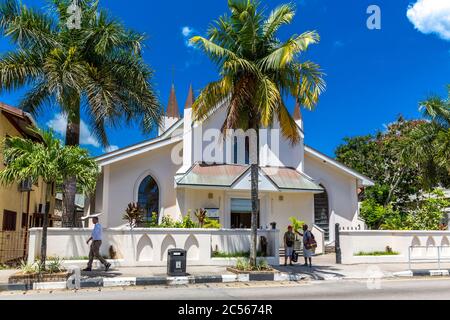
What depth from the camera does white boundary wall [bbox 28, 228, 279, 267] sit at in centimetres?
1542

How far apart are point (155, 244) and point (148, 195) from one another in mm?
6951

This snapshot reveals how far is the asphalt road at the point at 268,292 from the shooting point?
10.5 m

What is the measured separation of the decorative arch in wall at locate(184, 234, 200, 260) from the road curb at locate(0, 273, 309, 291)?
3066 millimetres

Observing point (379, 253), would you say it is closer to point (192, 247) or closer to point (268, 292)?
point (192, 247)

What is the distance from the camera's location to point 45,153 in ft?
41.6

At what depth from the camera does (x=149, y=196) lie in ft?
76.0

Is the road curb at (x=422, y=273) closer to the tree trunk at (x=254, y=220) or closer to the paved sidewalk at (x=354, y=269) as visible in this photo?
the paved sidewalk at (x=354, y=269)

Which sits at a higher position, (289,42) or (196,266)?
(289,42)

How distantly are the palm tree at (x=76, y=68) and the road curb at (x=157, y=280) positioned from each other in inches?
164

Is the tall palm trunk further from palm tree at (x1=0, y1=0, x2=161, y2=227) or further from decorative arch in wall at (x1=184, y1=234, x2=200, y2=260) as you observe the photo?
decorative arch in wall at (x1=184, y1=234, x2=200, y2=260)

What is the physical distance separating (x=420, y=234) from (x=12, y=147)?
1673 cm
